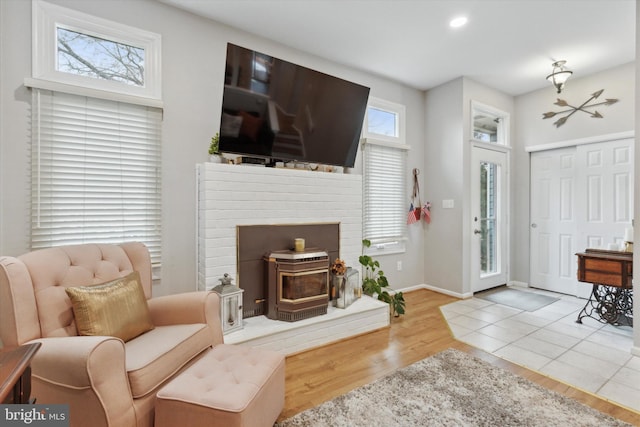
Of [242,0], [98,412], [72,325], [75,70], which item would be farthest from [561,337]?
[75,70]

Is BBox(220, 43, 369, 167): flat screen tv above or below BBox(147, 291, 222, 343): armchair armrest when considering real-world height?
above

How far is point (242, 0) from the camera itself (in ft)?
8.27

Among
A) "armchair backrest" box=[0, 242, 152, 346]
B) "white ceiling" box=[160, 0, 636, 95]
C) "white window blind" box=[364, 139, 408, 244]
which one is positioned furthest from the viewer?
"white window blind" box=[364, 139, 408, 244]

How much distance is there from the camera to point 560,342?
2.72m

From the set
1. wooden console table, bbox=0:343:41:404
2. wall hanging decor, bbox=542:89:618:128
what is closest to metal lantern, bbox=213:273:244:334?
wooden console table, bbox=0:343:41:404

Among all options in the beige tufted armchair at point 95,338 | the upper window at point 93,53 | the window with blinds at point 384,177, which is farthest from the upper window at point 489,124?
the beige tufted armchair at point 95,338

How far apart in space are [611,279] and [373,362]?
2.46 m

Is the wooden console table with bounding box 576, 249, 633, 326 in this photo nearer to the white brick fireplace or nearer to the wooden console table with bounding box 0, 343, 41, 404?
the white brick fireplace

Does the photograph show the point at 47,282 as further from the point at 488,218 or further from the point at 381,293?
the point at 488,218

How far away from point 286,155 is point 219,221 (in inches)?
34.4

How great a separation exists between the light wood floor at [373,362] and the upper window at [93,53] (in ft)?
8.19

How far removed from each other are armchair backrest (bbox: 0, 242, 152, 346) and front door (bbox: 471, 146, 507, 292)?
396cm

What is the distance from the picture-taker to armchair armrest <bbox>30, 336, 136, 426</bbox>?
→ 4.07 feet

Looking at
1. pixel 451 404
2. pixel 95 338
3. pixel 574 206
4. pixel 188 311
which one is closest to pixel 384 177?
pixel 574 206
